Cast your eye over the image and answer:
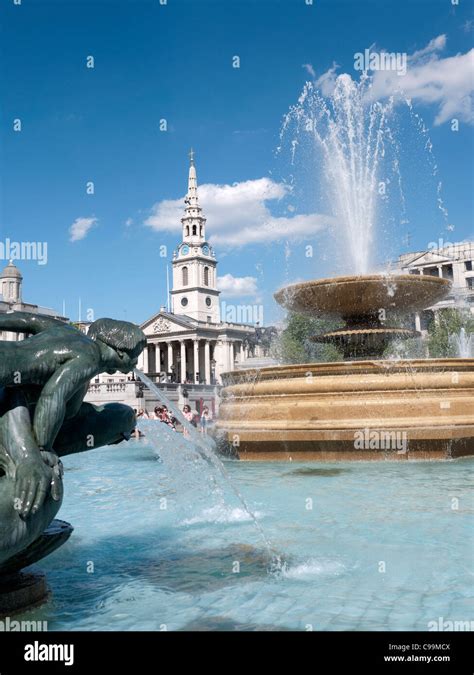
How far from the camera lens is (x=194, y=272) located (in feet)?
338

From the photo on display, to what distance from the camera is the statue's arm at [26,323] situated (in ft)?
11.2

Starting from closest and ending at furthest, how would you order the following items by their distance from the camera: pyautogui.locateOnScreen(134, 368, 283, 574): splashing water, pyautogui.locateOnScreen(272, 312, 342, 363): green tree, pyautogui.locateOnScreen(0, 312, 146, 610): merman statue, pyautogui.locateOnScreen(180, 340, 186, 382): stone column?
pyautogui.locateOnScreen(0, 312, 146, 610): merman statue
pyautogui.locateOnScreen(134, 368, 283, 574): splashing water
pyautogui.locateOnScreen(272, 312, 342, 363): green tree
pyautogui.locateOnScreen(180, 340, 186, 382): stone column

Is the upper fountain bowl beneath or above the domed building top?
beneath

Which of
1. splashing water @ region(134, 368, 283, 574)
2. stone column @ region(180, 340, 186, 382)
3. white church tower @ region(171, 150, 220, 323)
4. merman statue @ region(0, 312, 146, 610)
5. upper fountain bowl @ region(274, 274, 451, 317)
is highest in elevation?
white church tower @ region(171, 150, 220, 323)

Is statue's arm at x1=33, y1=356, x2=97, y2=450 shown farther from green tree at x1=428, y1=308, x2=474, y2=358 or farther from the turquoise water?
green tree at x1=428, y1=308, x2=474, y2=358

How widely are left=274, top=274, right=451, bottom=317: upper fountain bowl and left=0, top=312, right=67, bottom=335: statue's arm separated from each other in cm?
804

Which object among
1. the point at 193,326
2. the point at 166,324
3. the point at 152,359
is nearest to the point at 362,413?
the point at 193,326

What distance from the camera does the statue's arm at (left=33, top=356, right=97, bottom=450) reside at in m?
2.94

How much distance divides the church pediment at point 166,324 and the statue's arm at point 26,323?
89557mm

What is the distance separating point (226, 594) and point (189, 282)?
101m

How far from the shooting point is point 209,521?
17.5 feet

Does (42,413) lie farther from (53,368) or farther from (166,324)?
(166,324)

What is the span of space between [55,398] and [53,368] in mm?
171

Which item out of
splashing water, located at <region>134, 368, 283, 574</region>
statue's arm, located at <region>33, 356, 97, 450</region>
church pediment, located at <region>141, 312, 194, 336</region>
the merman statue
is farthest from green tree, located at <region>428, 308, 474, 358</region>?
church pediment, located at <region>141, 312, 194, 336</region>
